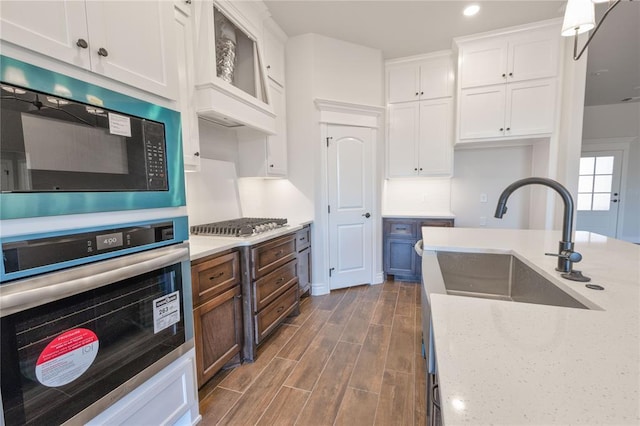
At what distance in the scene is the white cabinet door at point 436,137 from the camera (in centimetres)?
354

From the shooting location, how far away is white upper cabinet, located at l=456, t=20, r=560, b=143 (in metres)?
2.97

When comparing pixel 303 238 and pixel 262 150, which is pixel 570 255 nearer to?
pixel 303 238

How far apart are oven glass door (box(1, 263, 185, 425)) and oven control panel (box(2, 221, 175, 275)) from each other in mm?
126

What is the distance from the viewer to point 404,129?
12.2 feet

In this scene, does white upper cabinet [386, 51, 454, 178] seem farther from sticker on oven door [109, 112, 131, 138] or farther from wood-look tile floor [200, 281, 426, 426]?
sticker on oven door [109, 112, 131, 138]

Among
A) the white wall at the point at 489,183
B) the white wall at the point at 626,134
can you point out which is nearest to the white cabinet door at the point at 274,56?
the white wall at the point at 489,183

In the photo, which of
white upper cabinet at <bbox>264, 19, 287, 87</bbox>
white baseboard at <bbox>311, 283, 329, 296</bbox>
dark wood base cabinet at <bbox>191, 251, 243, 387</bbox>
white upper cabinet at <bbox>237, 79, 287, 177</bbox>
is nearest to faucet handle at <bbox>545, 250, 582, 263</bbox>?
dark wood base cabinet at <bbox>191, 251, 243, 387</bbox>

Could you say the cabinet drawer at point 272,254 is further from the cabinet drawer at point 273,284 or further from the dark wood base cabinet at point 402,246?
the dark wood base cabinet at point 402,246

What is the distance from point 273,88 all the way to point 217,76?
900 millimetres

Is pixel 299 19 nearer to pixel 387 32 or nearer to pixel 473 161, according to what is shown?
pixel 387 32

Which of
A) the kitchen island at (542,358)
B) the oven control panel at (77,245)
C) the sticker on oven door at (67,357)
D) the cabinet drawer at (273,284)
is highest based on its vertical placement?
Answer: the oven control panel at (77,245)

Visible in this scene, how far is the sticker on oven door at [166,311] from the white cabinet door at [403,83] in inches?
135

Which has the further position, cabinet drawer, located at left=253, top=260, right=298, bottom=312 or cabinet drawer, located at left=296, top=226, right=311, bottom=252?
cabinet drawer, located at left=296, top=226, right=311, bottom=252

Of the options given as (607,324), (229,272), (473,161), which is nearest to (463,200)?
(473,161)
